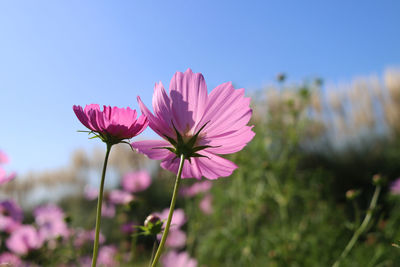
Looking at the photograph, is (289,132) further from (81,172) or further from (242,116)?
(81,172)

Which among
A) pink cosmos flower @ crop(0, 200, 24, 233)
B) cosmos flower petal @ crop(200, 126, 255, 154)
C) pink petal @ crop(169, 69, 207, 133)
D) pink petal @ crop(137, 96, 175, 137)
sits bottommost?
pink cosmos flower @ crop(0, 200, 24, 233)

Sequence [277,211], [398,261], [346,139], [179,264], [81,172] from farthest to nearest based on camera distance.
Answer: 1. [81,172]
2. [346,139]
3. [277,211]
4. [398,261]
5. [179,264]

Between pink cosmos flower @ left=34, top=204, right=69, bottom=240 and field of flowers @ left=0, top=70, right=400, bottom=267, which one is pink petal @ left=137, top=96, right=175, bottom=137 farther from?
pink cosmos flower @ left=34, top=204, right=69, bottom=240

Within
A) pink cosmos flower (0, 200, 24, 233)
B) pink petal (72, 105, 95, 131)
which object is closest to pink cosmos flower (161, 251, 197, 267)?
pink cosmos flower (0, 200, 24, 233)

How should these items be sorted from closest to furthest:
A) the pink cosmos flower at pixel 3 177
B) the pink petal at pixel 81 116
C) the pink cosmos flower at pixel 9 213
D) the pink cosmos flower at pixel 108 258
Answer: the pink petal at pixel 81 116 → the pink cosmos flower at pixel 3 177 → the pink cosmos flower at pixel 9 213 → the pink cosmos flower at pixel 108 258

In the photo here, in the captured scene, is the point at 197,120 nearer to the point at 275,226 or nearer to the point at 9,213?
the point at 9,213

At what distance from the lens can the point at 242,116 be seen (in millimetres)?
365

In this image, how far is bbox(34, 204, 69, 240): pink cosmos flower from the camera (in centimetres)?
123

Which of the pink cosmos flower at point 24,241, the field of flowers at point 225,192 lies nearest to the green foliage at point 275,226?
the field of flowers at point 225,192

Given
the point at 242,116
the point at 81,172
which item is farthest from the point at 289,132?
the point at 81,172

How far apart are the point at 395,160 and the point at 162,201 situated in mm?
2486

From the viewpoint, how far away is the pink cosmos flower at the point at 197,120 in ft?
1.20

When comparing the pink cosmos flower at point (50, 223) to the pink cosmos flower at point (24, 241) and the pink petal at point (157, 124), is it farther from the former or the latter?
the pink petal at point (157, 124)

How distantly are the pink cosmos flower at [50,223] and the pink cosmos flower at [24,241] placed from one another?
0.03 meters
